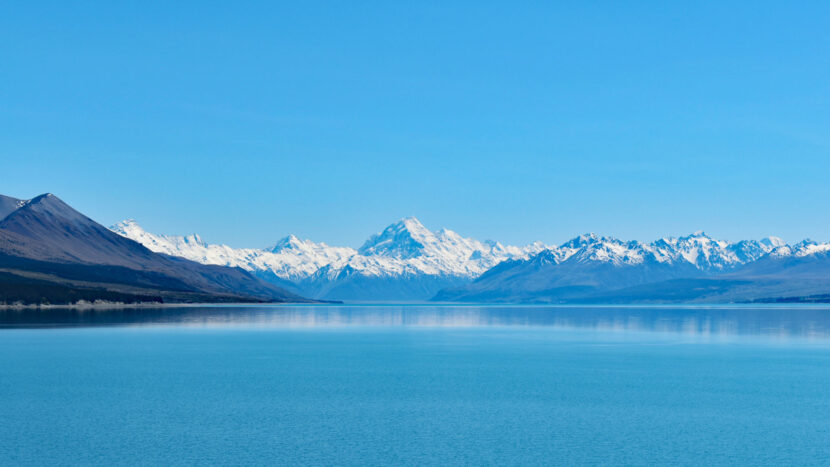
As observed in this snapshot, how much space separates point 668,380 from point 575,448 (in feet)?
96.4

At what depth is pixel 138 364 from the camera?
253ft

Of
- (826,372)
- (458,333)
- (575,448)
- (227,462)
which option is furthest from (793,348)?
(227,462)

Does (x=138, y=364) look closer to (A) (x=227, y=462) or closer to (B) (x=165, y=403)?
(B) (x=165, y=403)

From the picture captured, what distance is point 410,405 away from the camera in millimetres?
54750

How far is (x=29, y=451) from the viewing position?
39.8 m

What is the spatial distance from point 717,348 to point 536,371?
38.4m

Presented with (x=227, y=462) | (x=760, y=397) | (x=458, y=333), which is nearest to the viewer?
(x=227, y=462)

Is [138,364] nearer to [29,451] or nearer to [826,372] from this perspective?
[29,451]

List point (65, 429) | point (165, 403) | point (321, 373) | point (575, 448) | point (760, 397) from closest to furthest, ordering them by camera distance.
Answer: point (575, 448) → point (65, 429) → point (165, 403) → point (760, 397) → point (321, 373)

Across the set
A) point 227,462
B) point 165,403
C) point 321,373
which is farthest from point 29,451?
point 321,373

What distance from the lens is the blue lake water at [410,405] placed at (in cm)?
4069

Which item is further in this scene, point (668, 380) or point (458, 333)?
point (458, 333)

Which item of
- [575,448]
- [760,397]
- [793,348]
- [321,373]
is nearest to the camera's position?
[575,448]

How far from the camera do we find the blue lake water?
40.7m
